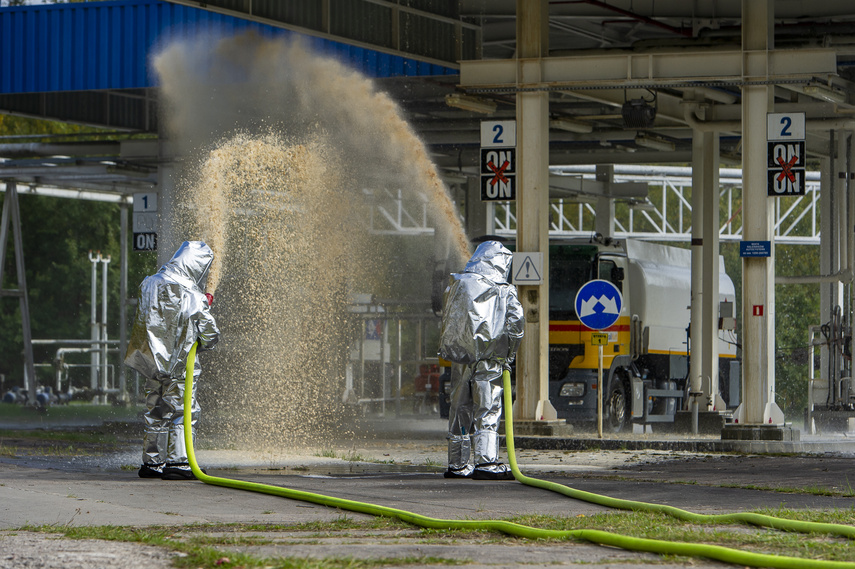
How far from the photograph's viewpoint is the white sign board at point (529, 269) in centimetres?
1638

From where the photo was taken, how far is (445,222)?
19.0 meters

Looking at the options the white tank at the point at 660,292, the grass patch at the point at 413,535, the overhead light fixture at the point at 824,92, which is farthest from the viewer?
the white tank at the point at 660,292

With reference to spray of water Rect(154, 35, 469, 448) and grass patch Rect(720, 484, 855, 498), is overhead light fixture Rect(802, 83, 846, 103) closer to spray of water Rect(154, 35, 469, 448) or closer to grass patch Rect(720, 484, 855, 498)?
spray of water Rect(154, 35, 469, 448)

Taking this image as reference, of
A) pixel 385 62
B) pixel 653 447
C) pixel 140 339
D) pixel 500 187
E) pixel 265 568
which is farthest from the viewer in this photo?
pixel 385 62

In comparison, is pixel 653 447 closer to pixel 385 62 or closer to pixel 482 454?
pixel 482 454

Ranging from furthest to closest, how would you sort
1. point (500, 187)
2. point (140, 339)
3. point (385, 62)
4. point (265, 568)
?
point (385, 62)
point (500, 187)
point (140, 339)
point (265, 568)

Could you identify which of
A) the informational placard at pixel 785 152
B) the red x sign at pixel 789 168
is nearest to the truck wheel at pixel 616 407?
the informational placard at pixel 785 152

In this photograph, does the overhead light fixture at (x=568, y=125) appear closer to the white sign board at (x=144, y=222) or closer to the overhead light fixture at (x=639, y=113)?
the overhead light fixture at (x=639, y=113)

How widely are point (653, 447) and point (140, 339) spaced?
7.44 meters

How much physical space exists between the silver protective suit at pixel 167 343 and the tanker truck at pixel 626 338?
9.39 metres

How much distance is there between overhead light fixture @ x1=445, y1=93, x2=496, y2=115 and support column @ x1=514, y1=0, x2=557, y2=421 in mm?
1213

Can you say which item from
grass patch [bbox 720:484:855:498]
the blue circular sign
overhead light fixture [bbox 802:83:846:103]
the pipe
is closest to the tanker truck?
the pipe

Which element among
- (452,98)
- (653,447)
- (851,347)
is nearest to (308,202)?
(452,98)

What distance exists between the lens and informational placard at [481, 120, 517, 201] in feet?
54.9
